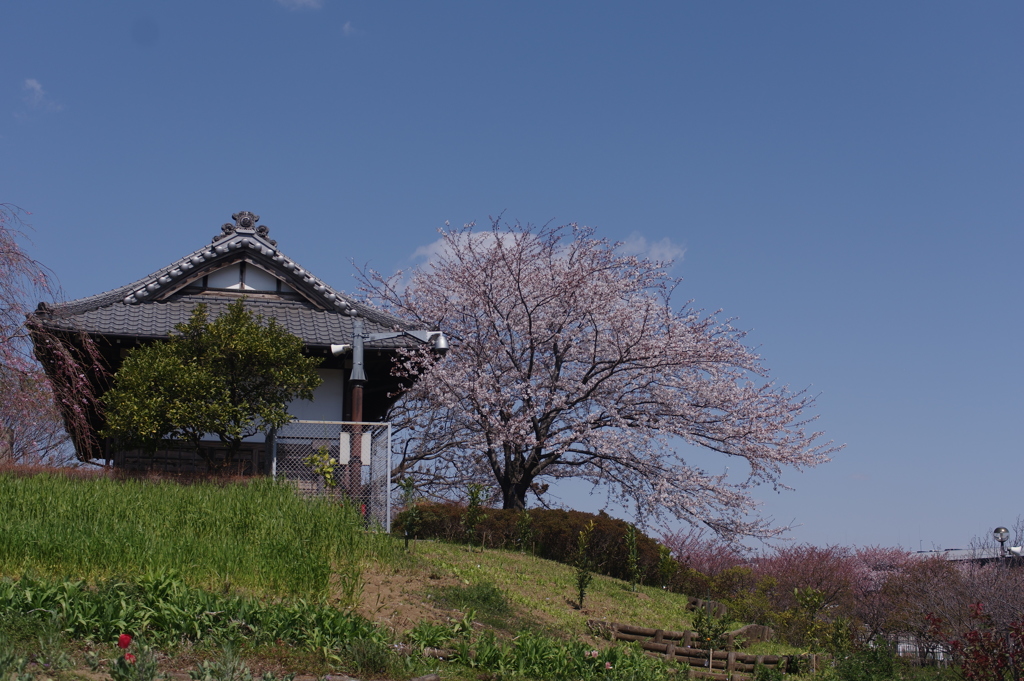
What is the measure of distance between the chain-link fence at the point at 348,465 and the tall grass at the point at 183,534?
263 centimetres

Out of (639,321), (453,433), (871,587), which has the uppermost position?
(639,321)

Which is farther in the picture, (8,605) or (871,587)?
(871,587)

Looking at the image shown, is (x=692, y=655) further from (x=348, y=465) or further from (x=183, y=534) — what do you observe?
(x=348, y=465)

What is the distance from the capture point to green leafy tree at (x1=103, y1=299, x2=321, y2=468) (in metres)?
15.1

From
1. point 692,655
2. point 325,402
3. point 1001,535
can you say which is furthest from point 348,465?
point 1001,535

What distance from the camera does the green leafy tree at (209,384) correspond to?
1515cm

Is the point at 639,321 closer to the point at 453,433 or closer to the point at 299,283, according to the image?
the point at 453,433

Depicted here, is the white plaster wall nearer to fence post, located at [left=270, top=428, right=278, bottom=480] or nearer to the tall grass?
fence post, located at [left=270, top=428, right=278, bottom=480]

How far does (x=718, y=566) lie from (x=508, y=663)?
66.0 ft

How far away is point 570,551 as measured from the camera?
59.5 ft

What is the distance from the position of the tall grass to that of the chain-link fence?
2.63 metres

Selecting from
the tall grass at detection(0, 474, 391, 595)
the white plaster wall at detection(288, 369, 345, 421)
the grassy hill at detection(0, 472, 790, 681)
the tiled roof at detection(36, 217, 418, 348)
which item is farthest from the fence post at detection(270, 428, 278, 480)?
the tall grass at detection(0, 474, 391, 595)

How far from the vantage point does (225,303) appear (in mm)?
19781

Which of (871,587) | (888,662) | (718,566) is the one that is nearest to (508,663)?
(888,662)
